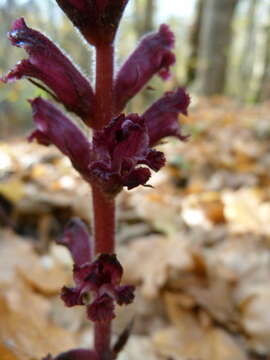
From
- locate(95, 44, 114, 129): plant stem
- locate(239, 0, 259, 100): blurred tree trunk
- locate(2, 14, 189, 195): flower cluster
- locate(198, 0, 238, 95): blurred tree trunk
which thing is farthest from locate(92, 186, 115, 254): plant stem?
locate(239, 0, 259, 100): blurred tree trunk

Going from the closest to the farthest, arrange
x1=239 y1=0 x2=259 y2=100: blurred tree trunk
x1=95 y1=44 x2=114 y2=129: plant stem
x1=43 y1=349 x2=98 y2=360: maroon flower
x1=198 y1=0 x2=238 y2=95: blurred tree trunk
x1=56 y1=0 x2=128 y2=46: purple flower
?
x1=56 y1=0 x2=128 y2=46: purple flower < x1=95 y1=44 x2=114 y2=129: plant stem < x1=43 y1=349 x2=98 y2=360: maroon flower < x1=198 y1=0 x2=238 y2=95: blurred tree trunk < x1=239 y1=0 x2=259 y2=100: blurred tree trunk

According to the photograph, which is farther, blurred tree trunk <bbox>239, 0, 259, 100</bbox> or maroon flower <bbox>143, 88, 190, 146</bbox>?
blurred tree trunk <bbox>239, 0, 259, 100</bbox>

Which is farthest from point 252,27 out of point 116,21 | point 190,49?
point 116,21

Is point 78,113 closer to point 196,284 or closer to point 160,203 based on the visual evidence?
point 196,284

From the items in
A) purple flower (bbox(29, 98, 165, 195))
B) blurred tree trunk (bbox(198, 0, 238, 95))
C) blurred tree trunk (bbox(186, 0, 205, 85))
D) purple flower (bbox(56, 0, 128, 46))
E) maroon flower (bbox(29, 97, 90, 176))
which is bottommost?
purple flower (bbox(29, 98, 165, 195))

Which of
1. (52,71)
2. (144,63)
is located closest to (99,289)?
(52,71)

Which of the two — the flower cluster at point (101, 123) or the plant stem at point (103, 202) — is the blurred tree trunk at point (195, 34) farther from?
the plant stem at point (103, 202)

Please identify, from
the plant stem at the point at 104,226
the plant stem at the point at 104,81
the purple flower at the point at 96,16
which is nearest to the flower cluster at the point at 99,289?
the plant stem at the point at 104,226

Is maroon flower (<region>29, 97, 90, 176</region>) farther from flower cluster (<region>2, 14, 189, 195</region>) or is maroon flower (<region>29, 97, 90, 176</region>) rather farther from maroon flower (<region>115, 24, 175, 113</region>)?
maroon flower (<region>115, 24, 175, 113</region>)
